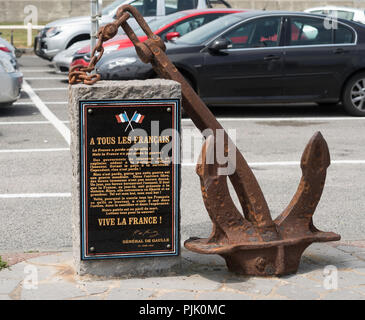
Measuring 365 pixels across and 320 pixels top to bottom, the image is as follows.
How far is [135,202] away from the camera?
17.0 feet

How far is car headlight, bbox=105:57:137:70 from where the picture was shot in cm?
1275

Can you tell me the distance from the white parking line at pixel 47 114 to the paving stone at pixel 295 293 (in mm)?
5984

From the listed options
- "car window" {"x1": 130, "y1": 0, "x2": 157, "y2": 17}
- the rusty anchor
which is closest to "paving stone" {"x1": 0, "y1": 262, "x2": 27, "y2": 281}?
the rusty anchor

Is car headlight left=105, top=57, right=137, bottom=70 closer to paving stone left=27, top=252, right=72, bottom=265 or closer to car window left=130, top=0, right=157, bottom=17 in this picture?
→ car window left=130, top=0, right=157, bottom=17

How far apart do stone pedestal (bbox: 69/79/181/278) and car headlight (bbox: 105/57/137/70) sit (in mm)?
7544

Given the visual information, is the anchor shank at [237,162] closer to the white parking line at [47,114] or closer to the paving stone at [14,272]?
the paving stone at [14,272]

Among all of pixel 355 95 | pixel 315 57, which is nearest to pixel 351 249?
pixel 315 57

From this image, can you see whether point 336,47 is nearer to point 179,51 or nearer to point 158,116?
point 179,51

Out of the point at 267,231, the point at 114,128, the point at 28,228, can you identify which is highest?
the point at 114,128

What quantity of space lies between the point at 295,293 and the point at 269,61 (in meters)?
8.08

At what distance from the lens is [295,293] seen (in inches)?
198

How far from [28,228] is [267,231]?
242 centimetres

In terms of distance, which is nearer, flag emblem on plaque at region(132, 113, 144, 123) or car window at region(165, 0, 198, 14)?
flag emblem on plaque at region(132, 113, 144, 123)

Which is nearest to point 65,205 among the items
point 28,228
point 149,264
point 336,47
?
point 28,228
